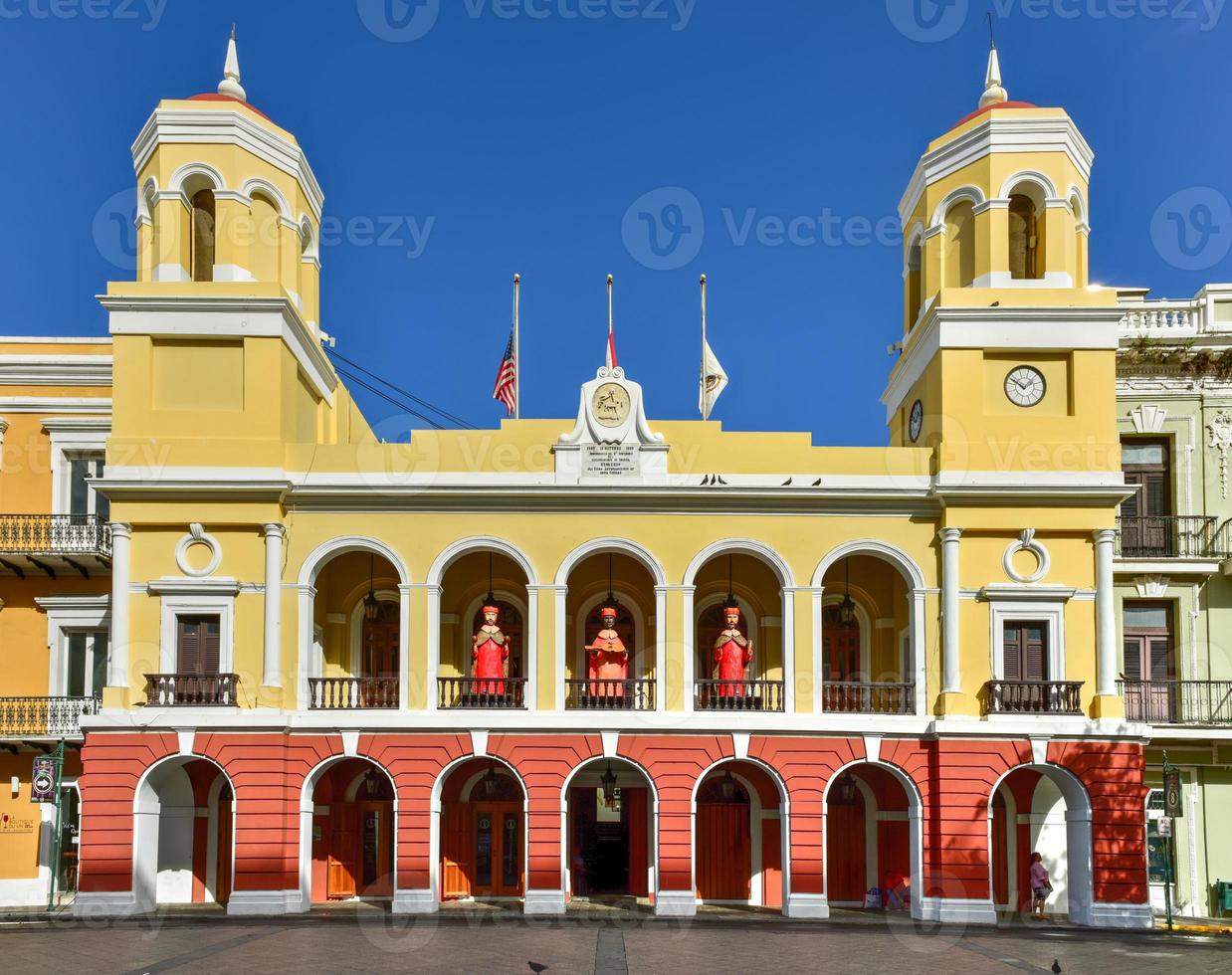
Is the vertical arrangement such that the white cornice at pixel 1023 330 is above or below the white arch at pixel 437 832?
above

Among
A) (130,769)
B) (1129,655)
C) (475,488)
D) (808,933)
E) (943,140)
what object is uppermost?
(943,140)

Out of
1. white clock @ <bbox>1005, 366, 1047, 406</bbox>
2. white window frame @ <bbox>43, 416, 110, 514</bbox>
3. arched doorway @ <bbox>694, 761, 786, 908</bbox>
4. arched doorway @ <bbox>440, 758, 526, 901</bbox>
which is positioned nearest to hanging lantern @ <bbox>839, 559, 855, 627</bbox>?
arched doorway @ <bbox>694, 761, 786, 908</bbox>

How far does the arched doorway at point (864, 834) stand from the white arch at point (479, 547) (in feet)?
23.3

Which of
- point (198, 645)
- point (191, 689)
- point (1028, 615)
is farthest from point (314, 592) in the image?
point (1028, 615)

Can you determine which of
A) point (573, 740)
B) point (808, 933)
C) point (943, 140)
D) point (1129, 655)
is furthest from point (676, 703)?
point (943, 140)

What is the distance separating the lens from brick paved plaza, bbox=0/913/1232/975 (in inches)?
730

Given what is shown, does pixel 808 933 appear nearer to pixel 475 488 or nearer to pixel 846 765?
pixel 846 765

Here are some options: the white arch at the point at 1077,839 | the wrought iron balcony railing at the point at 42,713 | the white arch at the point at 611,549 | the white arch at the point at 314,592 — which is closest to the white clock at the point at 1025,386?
the white arch at the point at 1077,839

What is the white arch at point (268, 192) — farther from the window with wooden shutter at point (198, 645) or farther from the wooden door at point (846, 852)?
the wooden door at point (846, 852)

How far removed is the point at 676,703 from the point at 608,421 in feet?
16.9

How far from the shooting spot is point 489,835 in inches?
1058

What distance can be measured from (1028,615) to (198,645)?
1449 centimetres

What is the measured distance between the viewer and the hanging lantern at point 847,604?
26200mm

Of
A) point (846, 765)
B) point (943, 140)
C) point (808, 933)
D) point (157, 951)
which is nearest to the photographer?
point (157, 951)
